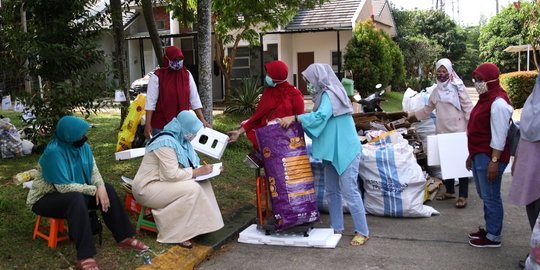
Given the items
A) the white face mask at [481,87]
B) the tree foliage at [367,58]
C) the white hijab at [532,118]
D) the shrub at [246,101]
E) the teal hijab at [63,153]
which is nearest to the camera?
the white hijab at [532,118]

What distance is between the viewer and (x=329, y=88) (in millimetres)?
5016

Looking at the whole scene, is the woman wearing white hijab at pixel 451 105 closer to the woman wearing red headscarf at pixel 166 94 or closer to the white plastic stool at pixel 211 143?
the white plastic stool at pixel 211 143

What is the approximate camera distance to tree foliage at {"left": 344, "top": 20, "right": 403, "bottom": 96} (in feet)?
60.4

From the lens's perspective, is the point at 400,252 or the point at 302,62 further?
the point at 302,62

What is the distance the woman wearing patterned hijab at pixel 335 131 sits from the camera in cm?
498

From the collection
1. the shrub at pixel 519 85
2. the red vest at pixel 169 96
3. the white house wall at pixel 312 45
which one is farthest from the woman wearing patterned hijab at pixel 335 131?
the white house wall at pixel 312 45

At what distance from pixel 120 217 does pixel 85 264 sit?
0.60 m

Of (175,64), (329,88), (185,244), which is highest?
(175,64)

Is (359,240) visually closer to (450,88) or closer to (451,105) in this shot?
(451,105)

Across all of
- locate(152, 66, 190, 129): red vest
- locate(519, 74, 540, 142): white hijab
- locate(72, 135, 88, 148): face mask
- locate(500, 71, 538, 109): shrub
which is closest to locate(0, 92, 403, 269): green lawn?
locate(72, 135, 88, 148): face mask

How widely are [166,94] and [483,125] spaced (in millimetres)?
3233

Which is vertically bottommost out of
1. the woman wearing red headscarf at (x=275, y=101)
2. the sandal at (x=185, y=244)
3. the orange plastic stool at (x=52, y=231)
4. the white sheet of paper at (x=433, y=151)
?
the sandal at (x=185, y=244)

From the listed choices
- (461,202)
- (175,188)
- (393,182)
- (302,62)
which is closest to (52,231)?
(175,188)

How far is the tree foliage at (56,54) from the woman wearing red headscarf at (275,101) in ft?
5.31
